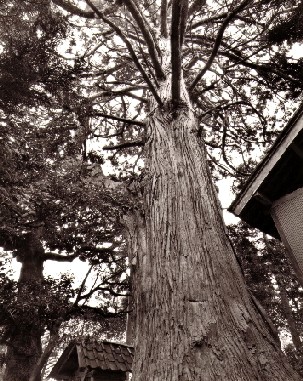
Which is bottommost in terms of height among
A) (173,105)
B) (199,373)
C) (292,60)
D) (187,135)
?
(199,373)

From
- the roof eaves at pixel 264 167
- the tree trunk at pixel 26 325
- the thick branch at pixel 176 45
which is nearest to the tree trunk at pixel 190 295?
the roof eaves at pixel 264 167

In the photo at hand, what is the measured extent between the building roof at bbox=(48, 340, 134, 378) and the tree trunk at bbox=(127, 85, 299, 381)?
543 cm

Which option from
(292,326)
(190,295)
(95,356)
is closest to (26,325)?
(95,356)

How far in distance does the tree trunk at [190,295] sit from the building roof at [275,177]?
704 millimetres

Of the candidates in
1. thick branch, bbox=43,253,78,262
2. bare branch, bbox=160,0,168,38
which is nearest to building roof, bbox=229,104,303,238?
bare branch, bbox=160,0,168,38

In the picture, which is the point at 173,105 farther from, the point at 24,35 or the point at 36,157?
the point at 24,35

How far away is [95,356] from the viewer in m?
8.04

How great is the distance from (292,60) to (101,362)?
7.83m

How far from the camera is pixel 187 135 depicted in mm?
4379

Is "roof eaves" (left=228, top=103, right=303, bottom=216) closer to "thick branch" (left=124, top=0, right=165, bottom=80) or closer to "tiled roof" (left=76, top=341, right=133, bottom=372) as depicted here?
"thick branch" (left=124, top=0, right=165, bottom=80)

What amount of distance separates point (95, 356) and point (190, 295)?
6712 mm

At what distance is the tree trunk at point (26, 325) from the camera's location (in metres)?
6.45

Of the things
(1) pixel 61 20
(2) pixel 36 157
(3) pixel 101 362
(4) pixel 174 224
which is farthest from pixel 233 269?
(3) pixel 101 362

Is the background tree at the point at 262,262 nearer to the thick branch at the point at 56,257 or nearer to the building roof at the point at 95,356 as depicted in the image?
the building roof at the point at 95,356
